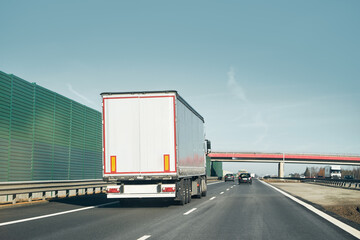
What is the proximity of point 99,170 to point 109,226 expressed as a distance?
16490 millimetres

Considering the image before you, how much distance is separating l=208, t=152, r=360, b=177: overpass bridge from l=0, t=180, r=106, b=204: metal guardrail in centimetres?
7694

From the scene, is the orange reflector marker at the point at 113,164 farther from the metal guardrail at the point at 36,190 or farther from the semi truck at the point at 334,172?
the semi truck at the point at 334,172

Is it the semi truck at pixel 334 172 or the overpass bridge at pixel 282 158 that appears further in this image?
the overpass bridge at pixel 282 158

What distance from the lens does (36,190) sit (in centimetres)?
1595

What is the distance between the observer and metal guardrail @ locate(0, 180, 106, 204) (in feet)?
47.6

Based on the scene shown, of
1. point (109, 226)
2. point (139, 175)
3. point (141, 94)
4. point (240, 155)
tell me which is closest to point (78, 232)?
point (109, 226)

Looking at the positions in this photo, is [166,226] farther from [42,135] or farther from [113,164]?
[42,135]

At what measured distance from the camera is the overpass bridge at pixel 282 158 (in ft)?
319

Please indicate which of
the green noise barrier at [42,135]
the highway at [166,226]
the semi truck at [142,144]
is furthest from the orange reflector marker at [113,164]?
the green noise barrier at [42,135]

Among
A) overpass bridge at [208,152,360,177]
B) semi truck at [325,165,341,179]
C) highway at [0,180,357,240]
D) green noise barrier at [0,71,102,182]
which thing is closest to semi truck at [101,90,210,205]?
highway at [0,180,357,240]

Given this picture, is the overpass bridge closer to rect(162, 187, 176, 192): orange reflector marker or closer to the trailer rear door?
rect(162, 187, 176, 192): orange reflector marker

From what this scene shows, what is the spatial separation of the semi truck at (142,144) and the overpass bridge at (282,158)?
8273 centimetres

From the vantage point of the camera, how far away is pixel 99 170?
1024 inches

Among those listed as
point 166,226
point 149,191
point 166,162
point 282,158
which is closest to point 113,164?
point 149,191
